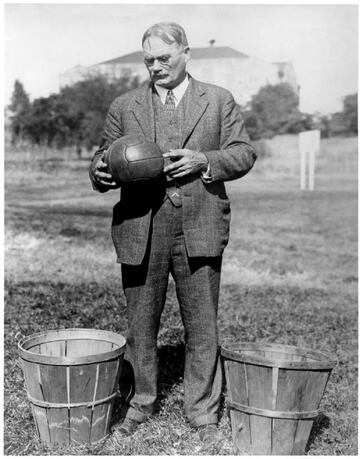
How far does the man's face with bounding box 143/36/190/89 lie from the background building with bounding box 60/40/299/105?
36.5 ft

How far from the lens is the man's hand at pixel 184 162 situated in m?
4.15

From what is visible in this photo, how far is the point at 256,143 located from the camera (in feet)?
67.8

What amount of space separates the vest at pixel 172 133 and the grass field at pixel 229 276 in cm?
168

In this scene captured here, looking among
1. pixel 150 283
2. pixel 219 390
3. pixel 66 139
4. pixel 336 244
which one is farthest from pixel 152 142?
pixel 66 139

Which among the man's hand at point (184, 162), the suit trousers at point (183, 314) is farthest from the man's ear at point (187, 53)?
the suit trousers at point (183, 314)

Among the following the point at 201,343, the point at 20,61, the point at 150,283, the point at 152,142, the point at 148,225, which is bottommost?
the point at 201,343

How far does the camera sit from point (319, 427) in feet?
16.4

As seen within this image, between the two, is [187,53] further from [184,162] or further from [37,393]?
[37,393]

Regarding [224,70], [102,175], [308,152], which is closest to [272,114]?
[308,152]

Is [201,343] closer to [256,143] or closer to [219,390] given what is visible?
[219,390]

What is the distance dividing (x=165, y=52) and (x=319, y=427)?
303 cm

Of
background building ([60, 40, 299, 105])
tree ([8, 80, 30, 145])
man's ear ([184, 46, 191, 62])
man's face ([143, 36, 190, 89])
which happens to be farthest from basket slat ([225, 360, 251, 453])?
tree ([8, 80, 30, 145])

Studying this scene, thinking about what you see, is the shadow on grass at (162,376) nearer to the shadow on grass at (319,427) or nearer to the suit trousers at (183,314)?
the suit trousers at (183,314)

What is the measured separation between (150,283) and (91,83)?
14.9 meters
